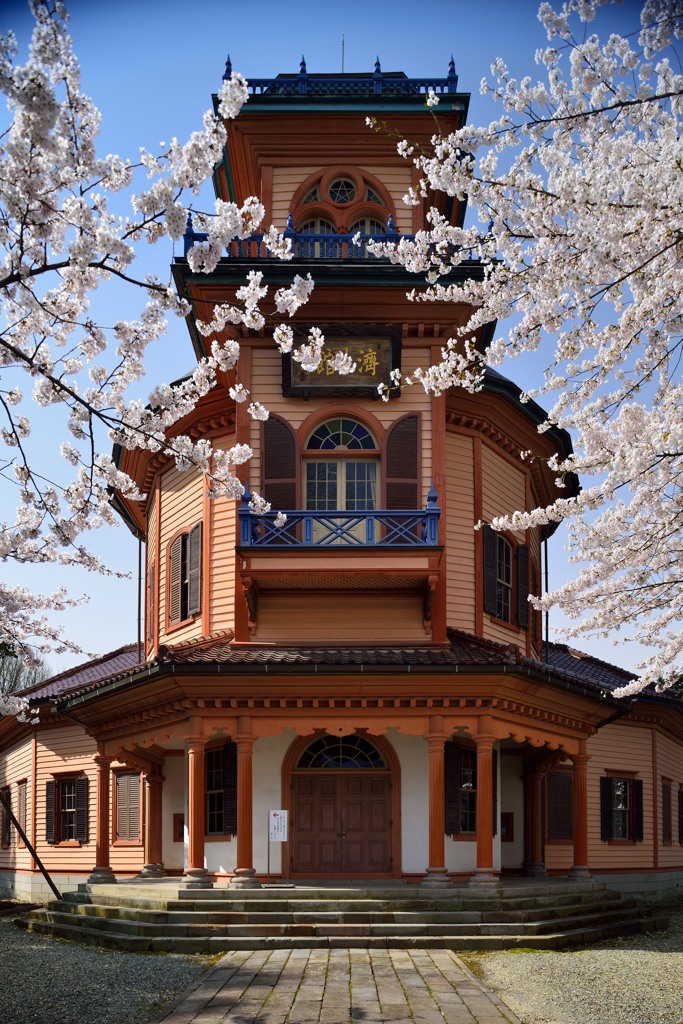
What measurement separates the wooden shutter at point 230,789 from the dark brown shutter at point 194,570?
291 centimetres

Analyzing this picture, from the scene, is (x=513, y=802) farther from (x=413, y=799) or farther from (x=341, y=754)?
(x=341, y=754)

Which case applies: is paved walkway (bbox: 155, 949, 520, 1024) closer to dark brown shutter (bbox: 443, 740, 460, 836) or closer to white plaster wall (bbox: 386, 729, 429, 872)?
white plaster wall (bbox: 386, 729, 429, 872)

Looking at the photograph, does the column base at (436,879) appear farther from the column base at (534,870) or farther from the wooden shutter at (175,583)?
the wooden shutter at (175,583)

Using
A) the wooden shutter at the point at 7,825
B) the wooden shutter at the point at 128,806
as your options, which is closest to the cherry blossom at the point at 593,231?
the wooden shutter at the point at 128,806

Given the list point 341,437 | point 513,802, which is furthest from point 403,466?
point 513,802

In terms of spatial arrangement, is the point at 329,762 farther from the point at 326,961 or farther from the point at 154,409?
the point at 154,409

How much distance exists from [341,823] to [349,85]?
13224 mm

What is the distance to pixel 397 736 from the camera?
18.7 metres

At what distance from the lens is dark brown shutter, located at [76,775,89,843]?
25562 mm

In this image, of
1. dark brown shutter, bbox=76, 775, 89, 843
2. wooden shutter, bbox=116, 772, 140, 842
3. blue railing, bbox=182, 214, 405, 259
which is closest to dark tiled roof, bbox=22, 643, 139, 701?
dark brown shutter, bbox=76, 775, 89, 843

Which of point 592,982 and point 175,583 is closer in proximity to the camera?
point 592,982

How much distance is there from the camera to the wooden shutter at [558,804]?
24109 mm

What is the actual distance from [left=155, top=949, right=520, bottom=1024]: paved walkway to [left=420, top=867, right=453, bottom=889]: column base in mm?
2267

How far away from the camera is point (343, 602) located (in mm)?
18953
